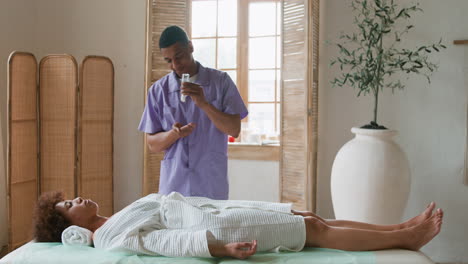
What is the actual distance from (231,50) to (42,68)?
1772 mm

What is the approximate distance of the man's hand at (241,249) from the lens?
1.86 m

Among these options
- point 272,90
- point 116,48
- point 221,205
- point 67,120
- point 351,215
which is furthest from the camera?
point 272,90

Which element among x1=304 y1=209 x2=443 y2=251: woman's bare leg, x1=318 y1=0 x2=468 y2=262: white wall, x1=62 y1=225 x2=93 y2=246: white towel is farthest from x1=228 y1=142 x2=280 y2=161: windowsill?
x1=62 y1=225 x2=93 y2=246: white towel

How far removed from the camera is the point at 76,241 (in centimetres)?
210

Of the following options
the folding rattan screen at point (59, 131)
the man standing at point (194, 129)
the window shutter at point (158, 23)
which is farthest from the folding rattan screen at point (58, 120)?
the man standing at point (194, 129)

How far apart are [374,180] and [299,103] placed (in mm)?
878

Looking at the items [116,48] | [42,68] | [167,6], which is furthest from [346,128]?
[42,68]

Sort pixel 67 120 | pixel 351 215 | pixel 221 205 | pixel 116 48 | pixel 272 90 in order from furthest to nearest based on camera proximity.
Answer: pixel 272 90 < pixel 116 48 < pixel 67 120 < pixel 351 215 < pixel 221 205

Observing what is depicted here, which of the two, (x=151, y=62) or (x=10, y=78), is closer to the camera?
(x=10, y=78)

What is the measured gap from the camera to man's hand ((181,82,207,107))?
2361 millimetres

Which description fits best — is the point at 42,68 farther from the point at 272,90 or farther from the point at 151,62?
the point at 272,90

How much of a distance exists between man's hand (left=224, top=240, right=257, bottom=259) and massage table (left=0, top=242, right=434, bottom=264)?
3 cm

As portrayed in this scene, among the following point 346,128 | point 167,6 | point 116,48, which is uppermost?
point 167,6

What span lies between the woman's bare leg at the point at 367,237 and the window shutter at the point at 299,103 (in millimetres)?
1599
